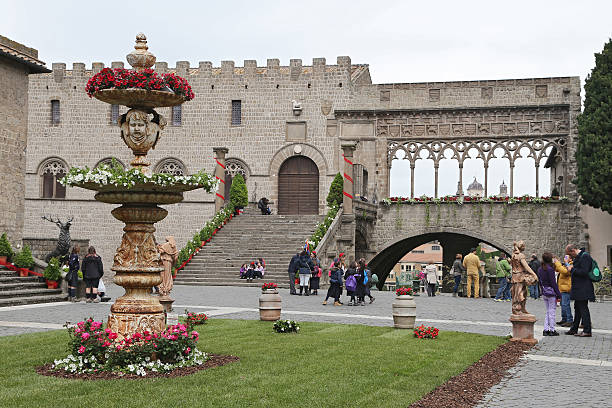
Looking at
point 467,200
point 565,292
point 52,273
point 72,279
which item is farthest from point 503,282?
point 52,273

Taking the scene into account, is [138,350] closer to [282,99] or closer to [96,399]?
[96,399]

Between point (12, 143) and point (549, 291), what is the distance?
739 inches

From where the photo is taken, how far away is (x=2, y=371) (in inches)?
342

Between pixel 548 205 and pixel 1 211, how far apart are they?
80.9 ft

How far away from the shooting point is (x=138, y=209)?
375 inches

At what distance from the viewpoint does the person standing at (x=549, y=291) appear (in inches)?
532

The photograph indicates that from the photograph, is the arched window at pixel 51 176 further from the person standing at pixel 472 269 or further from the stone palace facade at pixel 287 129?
the person standing at pixel 472 269

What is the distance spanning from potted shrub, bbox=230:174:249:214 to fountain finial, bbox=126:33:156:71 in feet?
78.4

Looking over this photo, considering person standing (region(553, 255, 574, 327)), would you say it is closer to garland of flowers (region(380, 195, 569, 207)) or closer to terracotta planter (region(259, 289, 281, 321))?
terracotta planter (region(259, 289, 281, 321))

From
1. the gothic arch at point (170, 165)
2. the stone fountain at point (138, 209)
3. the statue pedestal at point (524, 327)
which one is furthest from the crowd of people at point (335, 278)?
the gothic arch at point (170, 165)

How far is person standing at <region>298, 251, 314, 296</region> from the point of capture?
22.9 meters

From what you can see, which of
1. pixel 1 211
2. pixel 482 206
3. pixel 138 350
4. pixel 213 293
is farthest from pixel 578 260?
pixel 482 206

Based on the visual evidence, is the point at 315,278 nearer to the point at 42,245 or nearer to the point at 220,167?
the point at 42,245

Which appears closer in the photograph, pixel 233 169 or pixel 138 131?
pixel 138 131
